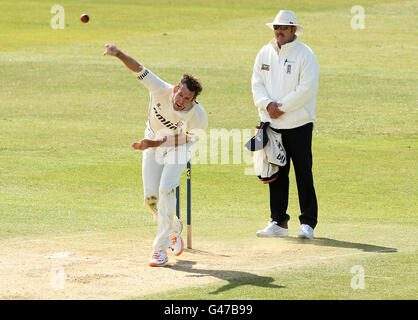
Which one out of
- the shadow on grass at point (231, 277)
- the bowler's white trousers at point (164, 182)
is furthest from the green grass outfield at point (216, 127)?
the bowler's white trousers at point (164, 182)

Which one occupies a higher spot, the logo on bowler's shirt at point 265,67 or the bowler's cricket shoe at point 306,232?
the logo on bowler's shirt at point 265,67

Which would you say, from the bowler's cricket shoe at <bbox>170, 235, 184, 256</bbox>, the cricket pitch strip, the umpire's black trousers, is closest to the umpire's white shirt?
the umpire's black trousers

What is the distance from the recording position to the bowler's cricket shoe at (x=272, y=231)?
11.8 meters

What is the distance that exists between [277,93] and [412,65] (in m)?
20.9

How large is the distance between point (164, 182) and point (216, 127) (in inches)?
476

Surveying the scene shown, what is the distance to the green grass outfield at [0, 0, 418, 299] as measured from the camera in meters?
11.7

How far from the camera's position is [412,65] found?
3184 cm

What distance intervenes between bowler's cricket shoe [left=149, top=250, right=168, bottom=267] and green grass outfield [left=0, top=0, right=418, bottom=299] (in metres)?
0.98

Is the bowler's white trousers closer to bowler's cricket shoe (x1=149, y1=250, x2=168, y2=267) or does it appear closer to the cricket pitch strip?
bowler's cricket shoe (x1=149, y1=250, x2=168, y2=267)

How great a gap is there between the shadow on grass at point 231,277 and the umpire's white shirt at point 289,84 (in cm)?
253

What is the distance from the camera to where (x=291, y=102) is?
11.6m

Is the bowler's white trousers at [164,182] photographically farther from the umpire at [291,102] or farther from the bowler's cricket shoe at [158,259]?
the umpire at [291,102]
